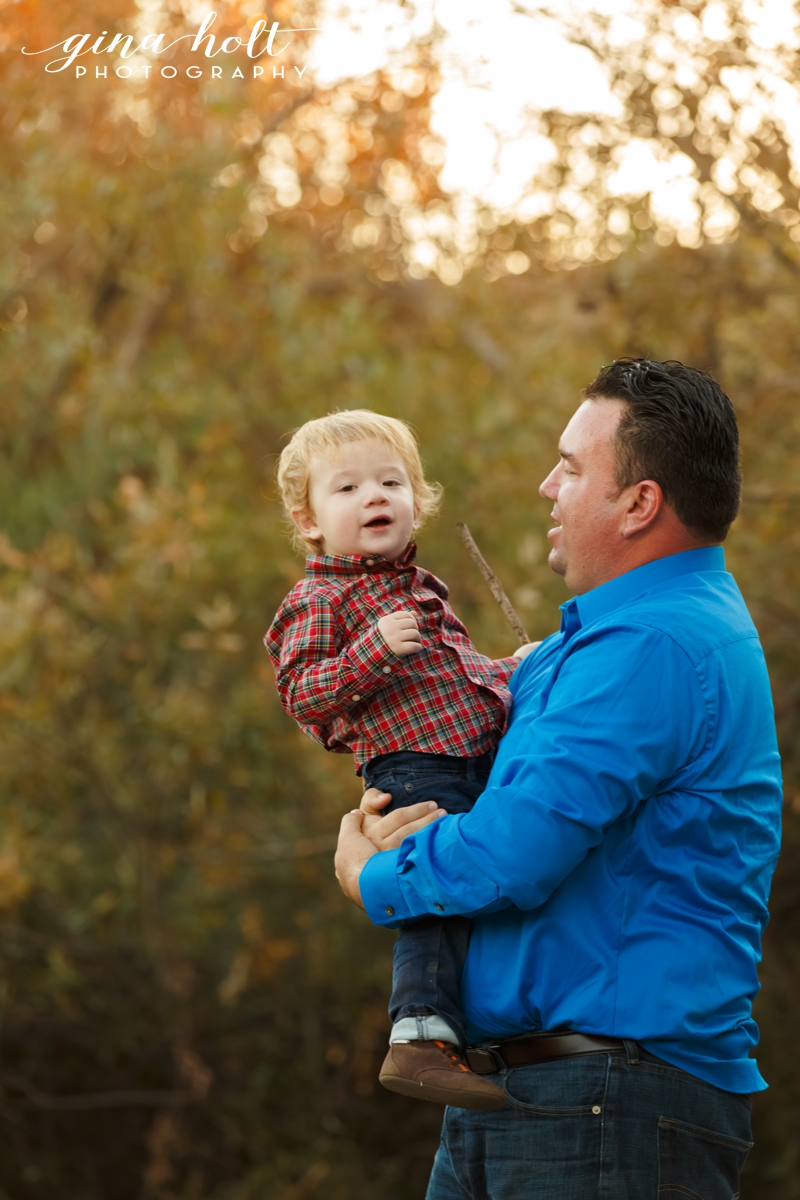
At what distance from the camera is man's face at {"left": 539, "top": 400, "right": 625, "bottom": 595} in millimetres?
2068

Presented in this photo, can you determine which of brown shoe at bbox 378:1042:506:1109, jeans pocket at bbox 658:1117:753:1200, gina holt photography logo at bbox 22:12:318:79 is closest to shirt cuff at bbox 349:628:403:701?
brown shoe at bbox 378:1042:506:1109

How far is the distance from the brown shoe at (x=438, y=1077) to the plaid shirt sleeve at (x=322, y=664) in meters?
0.60

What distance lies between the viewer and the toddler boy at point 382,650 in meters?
2.20

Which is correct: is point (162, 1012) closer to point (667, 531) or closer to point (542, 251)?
point (542, 251)

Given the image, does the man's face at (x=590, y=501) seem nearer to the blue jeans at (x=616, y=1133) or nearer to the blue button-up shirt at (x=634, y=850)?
the blue button-up shirt at (x=634, y=850)

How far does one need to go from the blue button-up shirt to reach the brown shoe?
0.31 ft

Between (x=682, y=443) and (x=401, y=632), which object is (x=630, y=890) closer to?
(x=401, y=632)

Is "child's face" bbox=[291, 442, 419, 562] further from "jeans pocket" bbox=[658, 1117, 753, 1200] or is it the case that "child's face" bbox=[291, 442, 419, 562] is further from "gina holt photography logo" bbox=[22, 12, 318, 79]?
"gina holt photography logo" bbox=[22, 12, 318, 79]

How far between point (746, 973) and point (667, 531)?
0.72 meters

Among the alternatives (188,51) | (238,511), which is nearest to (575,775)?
(238,511)

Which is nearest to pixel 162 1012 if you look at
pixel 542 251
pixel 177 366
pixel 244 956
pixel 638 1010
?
pixel 244 956

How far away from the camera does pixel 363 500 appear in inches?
93.2

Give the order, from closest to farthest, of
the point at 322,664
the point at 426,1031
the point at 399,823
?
1. the point at 426,1031
2. the point at 399,823
3. the point at 322,664

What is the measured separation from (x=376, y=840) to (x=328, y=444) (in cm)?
78
